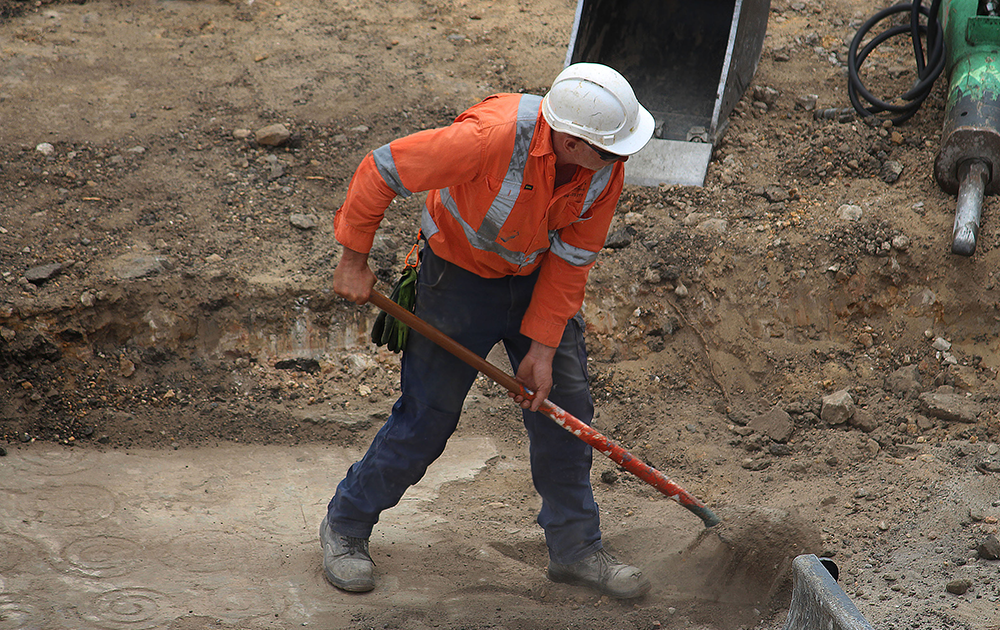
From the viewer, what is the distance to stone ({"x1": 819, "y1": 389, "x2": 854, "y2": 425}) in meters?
3.68

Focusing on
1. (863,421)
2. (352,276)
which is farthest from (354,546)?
(863,421)

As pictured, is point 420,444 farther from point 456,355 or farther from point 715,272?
point 715,272

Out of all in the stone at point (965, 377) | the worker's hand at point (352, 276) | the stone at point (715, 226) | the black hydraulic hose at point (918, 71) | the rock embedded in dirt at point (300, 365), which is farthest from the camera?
the black hydraulic hose at point (918, 71)

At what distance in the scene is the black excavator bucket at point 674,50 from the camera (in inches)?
202

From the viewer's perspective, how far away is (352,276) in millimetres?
2508

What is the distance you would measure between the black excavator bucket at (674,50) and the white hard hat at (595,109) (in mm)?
2728

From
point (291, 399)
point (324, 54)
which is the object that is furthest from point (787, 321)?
point (324, 54)

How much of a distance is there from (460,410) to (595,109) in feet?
3.63

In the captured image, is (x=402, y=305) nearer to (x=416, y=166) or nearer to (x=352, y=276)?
(x=352, y=276)

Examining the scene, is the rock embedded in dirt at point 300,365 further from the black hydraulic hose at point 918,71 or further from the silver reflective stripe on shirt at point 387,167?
the black hydraulic hose at point 918,71

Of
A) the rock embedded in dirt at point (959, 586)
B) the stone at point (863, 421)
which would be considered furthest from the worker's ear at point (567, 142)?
the stone at point (863, 421)

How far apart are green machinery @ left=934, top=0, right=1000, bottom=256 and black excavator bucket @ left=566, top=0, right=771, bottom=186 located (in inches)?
45.8

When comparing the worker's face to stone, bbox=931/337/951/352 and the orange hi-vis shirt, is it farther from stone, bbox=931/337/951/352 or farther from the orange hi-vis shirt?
stone, bbox=931/337/951/352

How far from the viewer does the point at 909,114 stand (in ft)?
15.6
